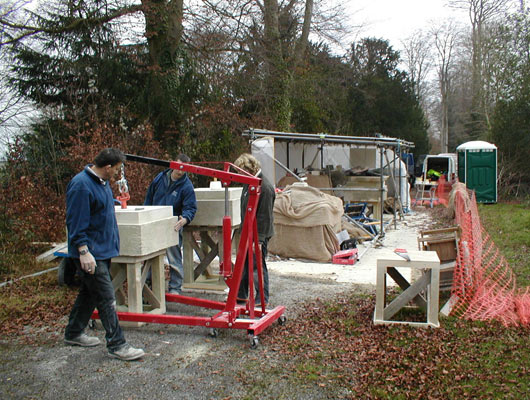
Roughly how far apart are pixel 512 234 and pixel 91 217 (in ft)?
32.4

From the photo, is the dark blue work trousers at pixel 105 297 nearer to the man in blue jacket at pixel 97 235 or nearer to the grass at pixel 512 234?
the man in blue jacket at pixel 97 235

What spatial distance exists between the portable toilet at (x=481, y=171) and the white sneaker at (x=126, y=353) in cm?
1784

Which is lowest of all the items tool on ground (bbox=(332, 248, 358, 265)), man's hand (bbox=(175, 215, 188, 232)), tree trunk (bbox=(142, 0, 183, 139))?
tool on ground (bbox=(332, 248, 358, 265))

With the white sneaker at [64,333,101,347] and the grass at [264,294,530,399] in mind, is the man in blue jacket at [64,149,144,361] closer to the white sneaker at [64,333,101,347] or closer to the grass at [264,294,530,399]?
the white sneaker at [64,333,101,347]

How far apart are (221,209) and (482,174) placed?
1624 cm

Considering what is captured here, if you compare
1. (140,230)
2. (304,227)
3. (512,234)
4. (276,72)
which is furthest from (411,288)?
(276,72)

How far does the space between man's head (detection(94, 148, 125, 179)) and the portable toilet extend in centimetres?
1791

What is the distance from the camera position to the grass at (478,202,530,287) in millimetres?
7898

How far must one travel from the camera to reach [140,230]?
4855mm

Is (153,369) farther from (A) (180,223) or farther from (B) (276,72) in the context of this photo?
(B) (276,72)

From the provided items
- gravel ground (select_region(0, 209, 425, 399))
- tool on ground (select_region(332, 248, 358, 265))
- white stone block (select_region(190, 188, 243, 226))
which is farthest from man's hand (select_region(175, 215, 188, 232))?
tool on ground (select_region(332, 248, 358, 265))

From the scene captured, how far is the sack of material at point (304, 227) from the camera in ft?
29.8

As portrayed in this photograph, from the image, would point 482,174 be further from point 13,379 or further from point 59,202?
point 13,379

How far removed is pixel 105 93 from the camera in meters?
11.9
